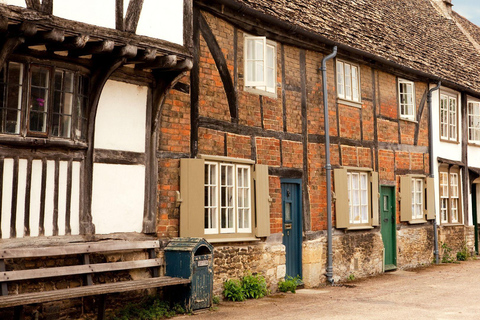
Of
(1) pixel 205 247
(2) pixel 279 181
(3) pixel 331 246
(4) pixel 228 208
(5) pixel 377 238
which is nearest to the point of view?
(1) pixel 205 247

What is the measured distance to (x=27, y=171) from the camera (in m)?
7.58

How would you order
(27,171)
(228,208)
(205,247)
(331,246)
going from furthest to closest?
1. (331,246)
2. (228,208)
3. (205,247)
4. (27,171)

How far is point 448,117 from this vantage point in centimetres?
1853

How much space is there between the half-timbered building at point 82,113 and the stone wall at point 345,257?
451 centimetres

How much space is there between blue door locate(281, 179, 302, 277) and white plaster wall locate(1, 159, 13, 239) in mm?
5886

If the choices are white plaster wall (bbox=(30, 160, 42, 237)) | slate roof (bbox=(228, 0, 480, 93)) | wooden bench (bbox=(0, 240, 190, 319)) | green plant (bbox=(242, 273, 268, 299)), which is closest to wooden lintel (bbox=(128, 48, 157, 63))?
white plaster wall (bbox=(30, 160, 42, 237))

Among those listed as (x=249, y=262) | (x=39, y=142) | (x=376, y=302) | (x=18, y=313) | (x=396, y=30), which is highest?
(x=396, y=30)

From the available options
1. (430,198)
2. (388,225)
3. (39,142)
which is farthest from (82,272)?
(430,198)

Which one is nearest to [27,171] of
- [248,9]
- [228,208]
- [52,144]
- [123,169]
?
[52,144]

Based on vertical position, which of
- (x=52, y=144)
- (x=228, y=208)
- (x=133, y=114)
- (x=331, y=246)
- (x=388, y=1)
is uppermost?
(x=388, y=1)

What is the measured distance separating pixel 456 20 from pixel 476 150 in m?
7.05

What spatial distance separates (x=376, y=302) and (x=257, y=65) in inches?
192

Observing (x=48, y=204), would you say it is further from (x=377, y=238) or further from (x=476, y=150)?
(x=476, y=150)

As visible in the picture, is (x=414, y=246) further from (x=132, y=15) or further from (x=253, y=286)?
(x=132, y=15)
